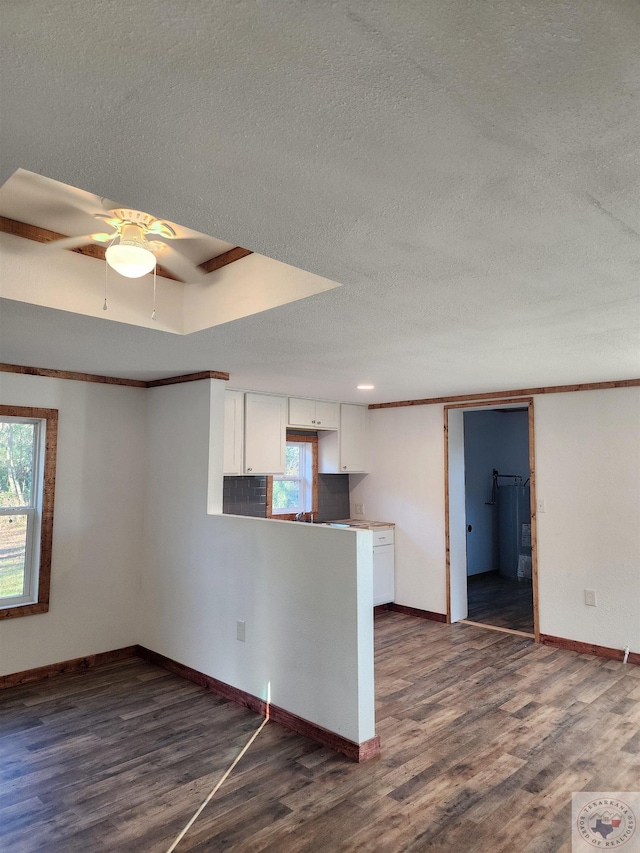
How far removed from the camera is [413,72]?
3.22 ft

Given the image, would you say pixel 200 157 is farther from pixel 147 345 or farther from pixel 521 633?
pixel 521 633

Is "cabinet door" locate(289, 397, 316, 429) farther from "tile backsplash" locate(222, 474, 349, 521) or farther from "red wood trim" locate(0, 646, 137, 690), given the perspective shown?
"red wood trim" locate(0, 646, 137, 690)

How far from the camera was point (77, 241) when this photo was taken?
2.57 metres

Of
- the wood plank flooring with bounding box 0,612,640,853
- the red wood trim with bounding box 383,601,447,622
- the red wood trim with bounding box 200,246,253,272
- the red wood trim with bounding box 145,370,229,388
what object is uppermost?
the red wood trim with bounding box 200,246,253,272

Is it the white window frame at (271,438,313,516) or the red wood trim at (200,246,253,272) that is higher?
the red wood trim at (200,246,253,272)

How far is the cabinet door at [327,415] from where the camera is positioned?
19.4 feet

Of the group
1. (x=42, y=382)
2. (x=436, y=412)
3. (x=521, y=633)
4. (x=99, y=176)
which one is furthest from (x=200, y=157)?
(x=521, y=633)

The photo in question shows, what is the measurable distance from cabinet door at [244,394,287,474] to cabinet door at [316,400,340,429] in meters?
0.50

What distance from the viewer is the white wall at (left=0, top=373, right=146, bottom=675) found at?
4.04 meters

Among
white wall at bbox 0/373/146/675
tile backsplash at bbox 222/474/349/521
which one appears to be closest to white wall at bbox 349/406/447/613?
tile backsplash at bbox 222/474/349/521

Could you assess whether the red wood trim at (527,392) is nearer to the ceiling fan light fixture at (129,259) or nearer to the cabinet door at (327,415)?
the cabinet door at (327,415)

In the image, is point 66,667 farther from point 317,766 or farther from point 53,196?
point 53,196

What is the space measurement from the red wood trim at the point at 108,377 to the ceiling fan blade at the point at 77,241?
161cm

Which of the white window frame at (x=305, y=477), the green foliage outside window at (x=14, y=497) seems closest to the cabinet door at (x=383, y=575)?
the white window frame at (x=305, y=477)
